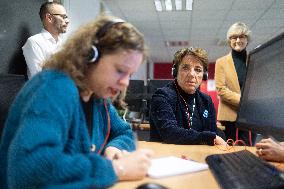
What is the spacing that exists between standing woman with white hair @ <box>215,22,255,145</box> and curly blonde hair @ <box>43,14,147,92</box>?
1.97 m

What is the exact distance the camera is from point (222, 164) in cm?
103

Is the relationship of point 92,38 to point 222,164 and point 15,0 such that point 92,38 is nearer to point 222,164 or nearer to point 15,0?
point 222,164

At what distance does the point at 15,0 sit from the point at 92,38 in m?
1.90

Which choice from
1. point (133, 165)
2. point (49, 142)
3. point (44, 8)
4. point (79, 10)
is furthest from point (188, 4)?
point (49, 142)

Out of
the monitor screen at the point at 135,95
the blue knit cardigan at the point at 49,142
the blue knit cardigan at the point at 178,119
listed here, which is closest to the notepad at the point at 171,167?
the blue knit cardigan at the point at 49,142

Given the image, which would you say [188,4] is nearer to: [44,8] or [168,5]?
[168,5]

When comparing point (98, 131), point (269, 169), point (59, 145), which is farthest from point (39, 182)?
point (269, 169)

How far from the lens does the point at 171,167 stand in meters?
0.95

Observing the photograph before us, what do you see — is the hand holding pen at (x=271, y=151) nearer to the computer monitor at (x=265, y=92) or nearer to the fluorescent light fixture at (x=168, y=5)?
the computer monitor at (x=265, y=92)

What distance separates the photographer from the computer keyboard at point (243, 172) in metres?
0.77

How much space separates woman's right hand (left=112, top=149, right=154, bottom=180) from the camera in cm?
79

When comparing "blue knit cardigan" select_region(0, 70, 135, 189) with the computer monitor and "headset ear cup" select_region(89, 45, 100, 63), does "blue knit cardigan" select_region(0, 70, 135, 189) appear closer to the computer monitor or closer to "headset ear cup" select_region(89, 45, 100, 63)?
"headset ear cup" select_region(89, 45, 100, 63)

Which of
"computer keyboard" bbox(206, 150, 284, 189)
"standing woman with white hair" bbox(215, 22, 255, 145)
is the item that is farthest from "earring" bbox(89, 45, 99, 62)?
"standing woman with white hair" bbox(215, 22, 255, 145)

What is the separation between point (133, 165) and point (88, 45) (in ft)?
1.11
